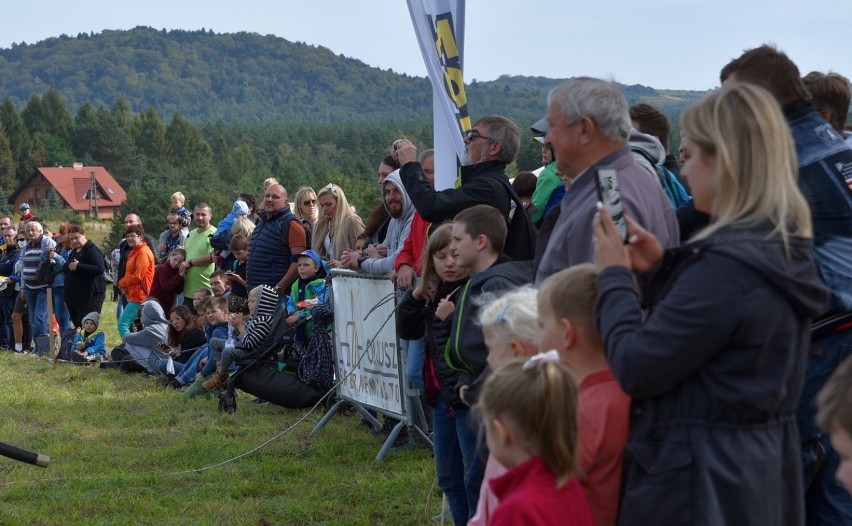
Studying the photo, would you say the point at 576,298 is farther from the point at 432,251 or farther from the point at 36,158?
the point at 36,158

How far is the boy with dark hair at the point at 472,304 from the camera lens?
13.7 feet

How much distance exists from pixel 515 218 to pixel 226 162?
112 metres

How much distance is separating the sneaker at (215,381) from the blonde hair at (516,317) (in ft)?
22.4

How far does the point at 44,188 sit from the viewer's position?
120000mm

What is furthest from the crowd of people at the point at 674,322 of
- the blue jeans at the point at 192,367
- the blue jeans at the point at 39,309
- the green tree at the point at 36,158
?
the green tree at the point at 36,158

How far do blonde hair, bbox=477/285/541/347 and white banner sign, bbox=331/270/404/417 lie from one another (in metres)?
3.80

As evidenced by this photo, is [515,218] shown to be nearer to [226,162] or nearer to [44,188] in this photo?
[226,162]

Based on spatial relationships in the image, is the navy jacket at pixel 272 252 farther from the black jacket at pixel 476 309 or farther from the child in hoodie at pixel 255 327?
the black jacket at pixel 476 309

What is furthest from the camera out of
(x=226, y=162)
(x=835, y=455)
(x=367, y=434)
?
(x=226, y=162)

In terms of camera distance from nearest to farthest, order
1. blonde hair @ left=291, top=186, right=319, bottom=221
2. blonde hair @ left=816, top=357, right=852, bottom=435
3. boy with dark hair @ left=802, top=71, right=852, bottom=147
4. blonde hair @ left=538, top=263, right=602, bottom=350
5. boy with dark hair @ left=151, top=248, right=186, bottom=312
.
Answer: blonde hair @ left=816, top=357, right=852, bottom=435
blonde hair @ left=538, top=263, right=602, bottom=350
boy with dark hair @ left=802, top=71, right=852, bottom=147
blonde hair @ left=291, top=186, right=319, bottom=221
boy with dark hair @ left=151, top=248, right=186, bottom=312

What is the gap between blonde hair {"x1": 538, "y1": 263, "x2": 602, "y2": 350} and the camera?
8.43 feet

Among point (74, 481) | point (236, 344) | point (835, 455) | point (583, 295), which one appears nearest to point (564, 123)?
point (583, 295)

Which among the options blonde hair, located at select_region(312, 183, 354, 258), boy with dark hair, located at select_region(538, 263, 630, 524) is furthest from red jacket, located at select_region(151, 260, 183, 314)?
boy with dark hair, located at select_region(538, 263, 630, 524)

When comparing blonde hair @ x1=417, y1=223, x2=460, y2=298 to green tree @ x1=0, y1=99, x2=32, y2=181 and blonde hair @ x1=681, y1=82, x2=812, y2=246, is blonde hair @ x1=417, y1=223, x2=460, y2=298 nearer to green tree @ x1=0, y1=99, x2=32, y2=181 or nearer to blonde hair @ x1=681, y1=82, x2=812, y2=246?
blonde hair @ x1=681, y1=82, x2=812, y2=246
